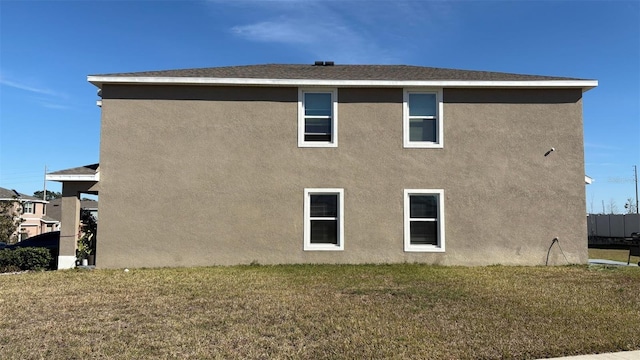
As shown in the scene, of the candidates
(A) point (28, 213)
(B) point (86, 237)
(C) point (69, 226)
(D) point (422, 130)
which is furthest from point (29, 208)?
(D) point (422, 130)

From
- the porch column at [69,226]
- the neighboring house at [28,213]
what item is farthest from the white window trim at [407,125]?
the neighboring house at [28,213]

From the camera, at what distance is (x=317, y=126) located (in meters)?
13.6

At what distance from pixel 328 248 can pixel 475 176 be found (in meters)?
4.78

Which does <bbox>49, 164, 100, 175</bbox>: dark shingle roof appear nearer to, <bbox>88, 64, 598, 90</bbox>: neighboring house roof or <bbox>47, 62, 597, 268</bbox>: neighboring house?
<bbox>47, 62, 597, 268</bbox>: neighboring house

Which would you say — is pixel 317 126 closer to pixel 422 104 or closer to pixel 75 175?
pixel 422 104

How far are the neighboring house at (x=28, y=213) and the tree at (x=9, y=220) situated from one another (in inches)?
15.5

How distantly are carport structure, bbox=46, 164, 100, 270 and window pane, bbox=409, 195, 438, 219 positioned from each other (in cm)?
901

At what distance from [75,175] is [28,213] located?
34.7 meters

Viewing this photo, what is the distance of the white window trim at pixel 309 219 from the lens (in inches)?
518

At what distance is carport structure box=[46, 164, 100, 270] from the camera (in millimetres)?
12703

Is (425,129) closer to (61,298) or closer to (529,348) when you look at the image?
(529,348)

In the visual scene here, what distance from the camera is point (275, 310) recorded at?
7.39 meters

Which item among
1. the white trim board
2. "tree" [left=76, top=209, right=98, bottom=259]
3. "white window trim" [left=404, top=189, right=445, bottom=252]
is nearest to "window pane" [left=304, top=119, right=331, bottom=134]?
"white window trim" [left=404, top=189, right=445, bottom=252]

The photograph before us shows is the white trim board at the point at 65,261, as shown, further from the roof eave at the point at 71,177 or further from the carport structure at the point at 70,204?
the roof eave at the point at 71,177
